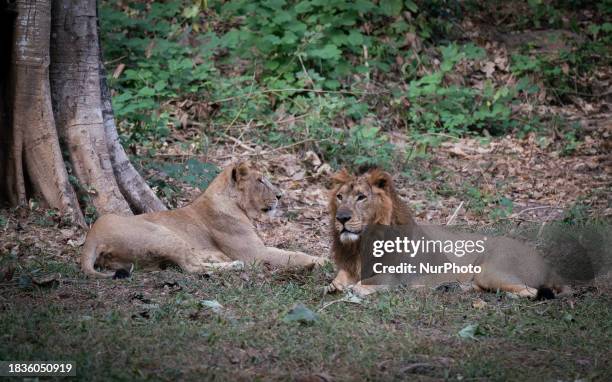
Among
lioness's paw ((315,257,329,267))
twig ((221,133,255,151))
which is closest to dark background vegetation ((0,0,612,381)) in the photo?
twig ((221,133,255,151))

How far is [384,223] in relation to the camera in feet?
22.2

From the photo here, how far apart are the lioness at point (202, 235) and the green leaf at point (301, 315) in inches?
74.3

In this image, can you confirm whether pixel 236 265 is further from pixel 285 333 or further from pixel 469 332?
pixel 469 332

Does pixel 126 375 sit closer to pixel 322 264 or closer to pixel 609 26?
pixel 322 264

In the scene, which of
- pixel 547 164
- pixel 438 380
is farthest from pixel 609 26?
pixel 438 380

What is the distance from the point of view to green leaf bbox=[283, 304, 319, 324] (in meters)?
5.63

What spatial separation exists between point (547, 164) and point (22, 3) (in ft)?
24.1

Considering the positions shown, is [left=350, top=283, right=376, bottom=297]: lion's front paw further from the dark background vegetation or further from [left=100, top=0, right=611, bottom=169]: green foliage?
[left=100, top=0, right=611, bottom=169]: green foliage

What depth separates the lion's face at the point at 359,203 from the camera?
6.66 m

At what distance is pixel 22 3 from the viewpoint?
8047 mm

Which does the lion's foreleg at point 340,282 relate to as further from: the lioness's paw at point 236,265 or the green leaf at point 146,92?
the green leaf at point 146,92

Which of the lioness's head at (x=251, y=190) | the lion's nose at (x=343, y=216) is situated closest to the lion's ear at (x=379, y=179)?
the lion's nose at (x=343, y=216)

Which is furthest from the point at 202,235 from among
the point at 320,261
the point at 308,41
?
the point at 308,41

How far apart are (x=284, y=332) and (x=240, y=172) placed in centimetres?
309
